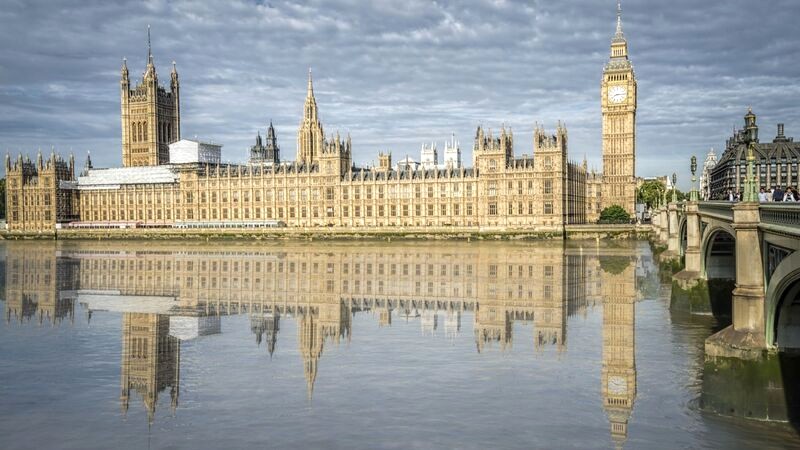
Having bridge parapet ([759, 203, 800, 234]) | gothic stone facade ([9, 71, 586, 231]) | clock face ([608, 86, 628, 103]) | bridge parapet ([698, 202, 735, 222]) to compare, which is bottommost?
bridge parapet ([759, 203, 800, 234])

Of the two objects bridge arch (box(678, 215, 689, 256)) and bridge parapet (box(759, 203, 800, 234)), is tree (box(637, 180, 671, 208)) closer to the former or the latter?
bridge arch (box(678, 215, 689, 256))

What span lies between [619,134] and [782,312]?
129 metres

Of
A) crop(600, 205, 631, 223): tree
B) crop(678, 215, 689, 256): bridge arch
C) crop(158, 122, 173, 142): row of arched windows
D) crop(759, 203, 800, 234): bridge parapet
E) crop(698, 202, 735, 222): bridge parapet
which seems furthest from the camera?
crop(158, 122, 173, 142): row of arched windows

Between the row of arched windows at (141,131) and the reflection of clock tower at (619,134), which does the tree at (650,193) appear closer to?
the reflection of clock tower at (619,134)

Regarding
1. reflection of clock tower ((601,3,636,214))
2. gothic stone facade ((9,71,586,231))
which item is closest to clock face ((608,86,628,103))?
reflection of clock tower ((601,3,636,214))

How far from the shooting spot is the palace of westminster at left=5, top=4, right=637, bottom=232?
425 ft

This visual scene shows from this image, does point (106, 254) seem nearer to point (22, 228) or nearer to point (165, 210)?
point (165, 210)

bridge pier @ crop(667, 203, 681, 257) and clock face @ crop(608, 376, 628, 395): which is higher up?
bridge pier @ crop(667, 203, 681, 257)

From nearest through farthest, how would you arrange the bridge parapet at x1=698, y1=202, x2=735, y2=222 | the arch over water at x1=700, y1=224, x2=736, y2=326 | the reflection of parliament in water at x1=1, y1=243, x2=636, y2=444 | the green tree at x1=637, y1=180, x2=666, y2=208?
the bridge parapet at x1=698, y1=202, x2=735, y2=222, the reflection of parliament in water at x1=1, y1=243, x2=636, y2=444, the arch over water at x1=700, y1=224, x2=736, y2=326, the green tree at x1=637, y1=180, x2=666, y2=208

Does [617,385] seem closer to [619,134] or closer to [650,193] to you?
[619,134]

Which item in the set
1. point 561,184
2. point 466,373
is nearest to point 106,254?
point 561,184

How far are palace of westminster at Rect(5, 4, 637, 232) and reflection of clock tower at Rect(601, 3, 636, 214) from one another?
180 millimetres

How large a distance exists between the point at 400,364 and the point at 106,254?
82.5 m

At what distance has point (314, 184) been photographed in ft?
480
